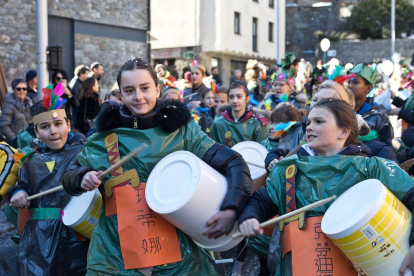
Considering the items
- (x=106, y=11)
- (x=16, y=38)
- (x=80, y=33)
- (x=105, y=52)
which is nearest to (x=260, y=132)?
(x=16, y=38)

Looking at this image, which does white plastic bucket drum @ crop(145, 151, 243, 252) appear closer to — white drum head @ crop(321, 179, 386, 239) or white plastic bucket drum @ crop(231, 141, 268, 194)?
white drum head @ crop(321, 179, 386, 239)

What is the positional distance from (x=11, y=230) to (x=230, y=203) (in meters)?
4.83

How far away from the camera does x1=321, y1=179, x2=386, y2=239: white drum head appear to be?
2.85 meters

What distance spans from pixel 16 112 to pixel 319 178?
7.18 m

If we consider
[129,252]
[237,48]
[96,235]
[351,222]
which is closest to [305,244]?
[351,222]

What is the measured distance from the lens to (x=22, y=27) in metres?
18.8

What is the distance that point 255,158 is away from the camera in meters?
5.61

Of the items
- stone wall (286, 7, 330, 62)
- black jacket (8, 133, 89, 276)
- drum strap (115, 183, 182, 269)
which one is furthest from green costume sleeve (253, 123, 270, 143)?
stone wall (286, 7, 330, 62)

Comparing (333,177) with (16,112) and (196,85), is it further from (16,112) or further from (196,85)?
(196,85)

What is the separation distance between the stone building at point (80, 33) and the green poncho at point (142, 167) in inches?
613

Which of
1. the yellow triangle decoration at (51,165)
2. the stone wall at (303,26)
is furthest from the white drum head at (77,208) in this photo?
the stone wall at (303,26)

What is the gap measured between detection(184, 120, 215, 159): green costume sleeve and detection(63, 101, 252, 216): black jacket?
32mm

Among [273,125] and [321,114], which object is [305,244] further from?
[273,125]

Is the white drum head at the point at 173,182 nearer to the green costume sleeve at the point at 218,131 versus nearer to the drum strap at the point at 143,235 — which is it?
the drum strap at the point at 143,235
